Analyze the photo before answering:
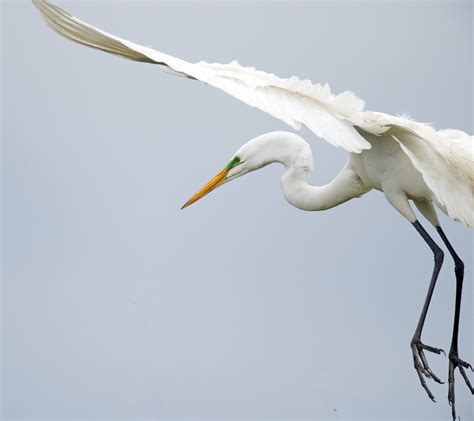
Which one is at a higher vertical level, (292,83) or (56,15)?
(56,15)

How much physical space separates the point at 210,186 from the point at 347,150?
1390mm

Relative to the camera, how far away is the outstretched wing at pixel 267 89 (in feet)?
9.43

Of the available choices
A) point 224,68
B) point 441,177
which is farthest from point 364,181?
point 224,68

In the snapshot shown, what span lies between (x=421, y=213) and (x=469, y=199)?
46 centimetres

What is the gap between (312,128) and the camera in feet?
9.37

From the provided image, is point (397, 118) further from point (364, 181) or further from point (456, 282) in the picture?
point (456, 282)

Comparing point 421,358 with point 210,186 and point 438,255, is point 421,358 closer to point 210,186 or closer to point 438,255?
point 438,255

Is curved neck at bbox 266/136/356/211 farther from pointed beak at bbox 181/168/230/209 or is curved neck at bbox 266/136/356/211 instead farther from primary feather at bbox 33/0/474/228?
primary feather at bbox 33/0/474/228

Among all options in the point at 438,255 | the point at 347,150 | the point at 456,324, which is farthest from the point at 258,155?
the point at 347,150

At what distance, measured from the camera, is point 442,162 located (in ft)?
11.1

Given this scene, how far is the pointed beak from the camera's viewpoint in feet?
13.7

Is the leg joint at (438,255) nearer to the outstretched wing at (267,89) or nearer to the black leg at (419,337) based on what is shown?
the black leg at (419,337)

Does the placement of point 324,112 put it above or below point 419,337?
above

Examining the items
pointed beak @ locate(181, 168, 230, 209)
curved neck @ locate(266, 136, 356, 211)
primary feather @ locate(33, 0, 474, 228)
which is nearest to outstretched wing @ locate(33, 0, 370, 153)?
primary feather @ locate(33, 0, 474, 228)
